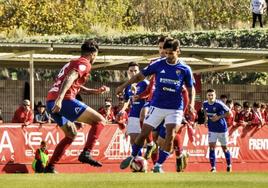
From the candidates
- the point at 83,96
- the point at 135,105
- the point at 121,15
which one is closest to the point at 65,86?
the point at 135,105

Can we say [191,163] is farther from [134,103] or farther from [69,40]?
[69,40]

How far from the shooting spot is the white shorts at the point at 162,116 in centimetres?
1897

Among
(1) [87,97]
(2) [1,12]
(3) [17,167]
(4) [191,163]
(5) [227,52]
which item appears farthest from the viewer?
(2) [1,12]

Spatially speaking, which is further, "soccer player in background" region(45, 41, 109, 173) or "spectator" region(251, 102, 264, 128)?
"spectator" region(251, 102, 264, 128)

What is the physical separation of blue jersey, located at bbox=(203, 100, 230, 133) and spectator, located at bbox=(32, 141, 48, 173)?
170 inches

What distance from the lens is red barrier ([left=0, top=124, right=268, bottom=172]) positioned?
27.9 metres

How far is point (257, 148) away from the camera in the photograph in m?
31.4

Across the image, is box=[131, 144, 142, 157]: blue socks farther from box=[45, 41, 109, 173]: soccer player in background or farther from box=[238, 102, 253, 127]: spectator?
box=[238, 102, 253, 127]: spectator

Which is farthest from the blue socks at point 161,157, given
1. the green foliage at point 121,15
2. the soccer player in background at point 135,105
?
the green foliage at point 121,15

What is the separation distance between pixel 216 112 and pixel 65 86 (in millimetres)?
10353

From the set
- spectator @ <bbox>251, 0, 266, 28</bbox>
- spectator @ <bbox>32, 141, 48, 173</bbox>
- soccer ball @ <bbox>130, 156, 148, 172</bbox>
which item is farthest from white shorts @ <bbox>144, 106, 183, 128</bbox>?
spectator @ <bbox>251, 0, 266, 28</bbox>

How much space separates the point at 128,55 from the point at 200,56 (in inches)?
88.9

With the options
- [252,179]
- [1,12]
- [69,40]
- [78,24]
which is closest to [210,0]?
[78,24]

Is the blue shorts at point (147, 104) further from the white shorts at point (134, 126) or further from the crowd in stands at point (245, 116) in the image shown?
the crowd in stands at point (245, 116)
